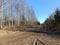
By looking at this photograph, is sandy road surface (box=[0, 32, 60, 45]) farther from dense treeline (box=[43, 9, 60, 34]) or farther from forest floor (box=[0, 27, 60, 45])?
dense treeline (box=[43, 9, 60, 34])

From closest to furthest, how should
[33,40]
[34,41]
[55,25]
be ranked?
[34,41] → [33,40] → [55,25]

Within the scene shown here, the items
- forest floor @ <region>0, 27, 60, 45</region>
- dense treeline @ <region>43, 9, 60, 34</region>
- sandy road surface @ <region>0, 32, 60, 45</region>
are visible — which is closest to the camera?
sandy road surface @ <region>0, 32, 60, 45</region>

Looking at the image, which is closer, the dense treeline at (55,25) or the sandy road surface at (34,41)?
the sandy road surface at (34,41)

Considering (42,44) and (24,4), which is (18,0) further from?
(42,44)

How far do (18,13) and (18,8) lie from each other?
6.24 ft

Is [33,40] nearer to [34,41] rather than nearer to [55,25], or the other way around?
[34,41]

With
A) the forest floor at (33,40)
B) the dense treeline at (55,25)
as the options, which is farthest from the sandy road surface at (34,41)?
the dense treeline at (55,25)

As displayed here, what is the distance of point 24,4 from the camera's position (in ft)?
222

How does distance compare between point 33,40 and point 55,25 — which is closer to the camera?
point 33,40

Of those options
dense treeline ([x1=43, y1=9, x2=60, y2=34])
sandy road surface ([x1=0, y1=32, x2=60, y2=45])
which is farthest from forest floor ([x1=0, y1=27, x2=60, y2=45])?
dense treeline ([x1=43, y1=9, x2=60, y2=34])

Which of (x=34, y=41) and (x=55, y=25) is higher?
(x=55, y=25)

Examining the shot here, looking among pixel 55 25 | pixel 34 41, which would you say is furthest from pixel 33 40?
pixel 55 25

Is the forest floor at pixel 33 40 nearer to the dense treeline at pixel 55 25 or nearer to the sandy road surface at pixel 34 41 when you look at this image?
the sandy road surface at pixel 34 41

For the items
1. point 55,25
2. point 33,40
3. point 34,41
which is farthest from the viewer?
point 55,25
